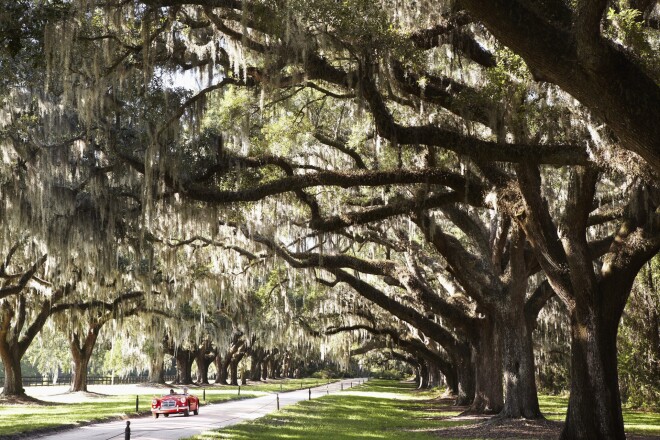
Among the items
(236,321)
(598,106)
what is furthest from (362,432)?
(236,321)

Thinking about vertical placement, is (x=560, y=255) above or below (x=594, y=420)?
above

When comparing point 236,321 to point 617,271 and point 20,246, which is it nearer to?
point 20,246

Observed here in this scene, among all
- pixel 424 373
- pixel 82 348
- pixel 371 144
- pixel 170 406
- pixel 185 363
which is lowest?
pixel 170 406

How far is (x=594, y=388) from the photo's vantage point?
12.3 metres

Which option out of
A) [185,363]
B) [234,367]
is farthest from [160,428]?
[234,367]

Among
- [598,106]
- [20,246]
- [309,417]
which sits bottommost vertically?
[309,417]

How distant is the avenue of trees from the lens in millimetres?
9453

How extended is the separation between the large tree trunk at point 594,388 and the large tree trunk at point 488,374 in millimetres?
8201

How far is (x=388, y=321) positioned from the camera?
35344 mm

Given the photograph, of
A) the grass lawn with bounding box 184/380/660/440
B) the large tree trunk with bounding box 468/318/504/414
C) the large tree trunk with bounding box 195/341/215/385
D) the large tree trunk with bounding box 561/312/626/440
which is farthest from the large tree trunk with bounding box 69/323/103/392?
the large tree trunk with bounding box 561/312/626/440

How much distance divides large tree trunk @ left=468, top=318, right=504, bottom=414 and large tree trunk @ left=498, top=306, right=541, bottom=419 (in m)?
2.53

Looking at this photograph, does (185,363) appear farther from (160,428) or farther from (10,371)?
(160,428)

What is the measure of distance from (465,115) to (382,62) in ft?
5.20

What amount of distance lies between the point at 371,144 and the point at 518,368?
268 inches
